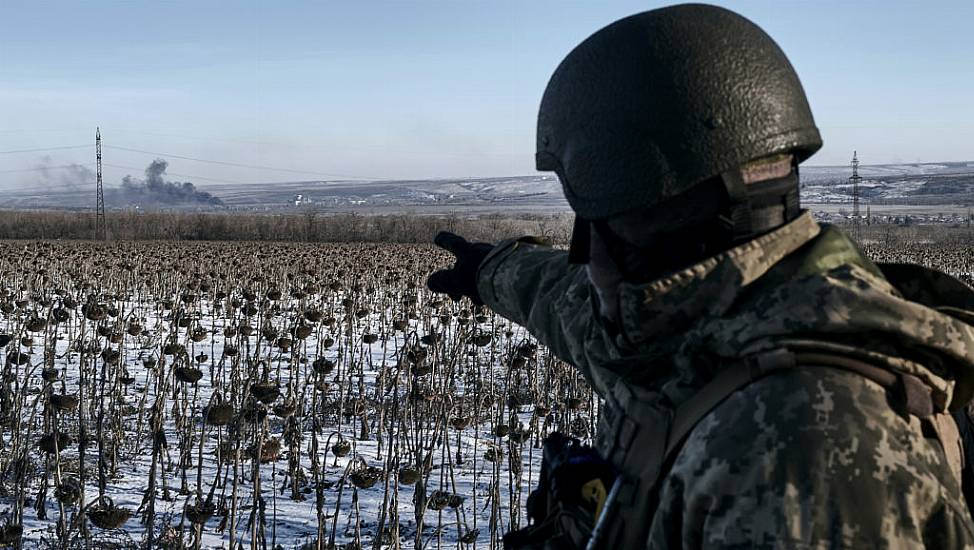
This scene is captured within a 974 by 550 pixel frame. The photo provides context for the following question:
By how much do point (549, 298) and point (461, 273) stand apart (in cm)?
48

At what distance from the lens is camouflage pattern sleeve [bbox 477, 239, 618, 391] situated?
193 cm

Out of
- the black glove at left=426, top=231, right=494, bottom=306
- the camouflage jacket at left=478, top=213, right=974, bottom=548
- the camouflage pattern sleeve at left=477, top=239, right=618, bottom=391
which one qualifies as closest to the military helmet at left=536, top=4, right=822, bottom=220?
the camouflage jacket at left=478, top=213, right=974, bottom=548

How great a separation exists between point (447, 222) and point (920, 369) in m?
46.7

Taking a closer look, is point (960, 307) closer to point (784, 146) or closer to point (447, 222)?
point (784, 146)

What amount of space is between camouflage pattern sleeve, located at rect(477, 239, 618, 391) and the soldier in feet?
0.30

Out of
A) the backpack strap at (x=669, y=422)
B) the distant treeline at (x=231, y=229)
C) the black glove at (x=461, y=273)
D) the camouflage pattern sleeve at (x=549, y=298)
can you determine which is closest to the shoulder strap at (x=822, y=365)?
the backpack strap at (x=669, y=422)

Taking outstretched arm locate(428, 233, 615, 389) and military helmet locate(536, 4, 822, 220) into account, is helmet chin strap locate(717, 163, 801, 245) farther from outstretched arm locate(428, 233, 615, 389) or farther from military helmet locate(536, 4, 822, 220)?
outstretched arm locate(428, 233, 615, 389)

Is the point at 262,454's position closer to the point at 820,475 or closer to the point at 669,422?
the point at 669,422

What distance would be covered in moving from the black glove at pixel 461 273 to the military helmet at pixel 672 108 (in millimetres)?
1075

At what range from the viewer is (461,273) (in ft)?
8.88

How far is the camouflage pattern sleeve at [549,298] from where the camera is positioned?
A: 193 cm

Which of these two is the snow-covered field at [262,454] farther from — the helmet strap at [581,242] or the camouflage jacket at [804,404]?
the camouflage jacket at [804,404]

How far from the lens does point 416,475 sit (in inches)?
166

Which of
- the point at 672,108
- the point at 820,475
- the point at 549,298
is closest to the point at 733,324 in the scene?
the point at 820,475
